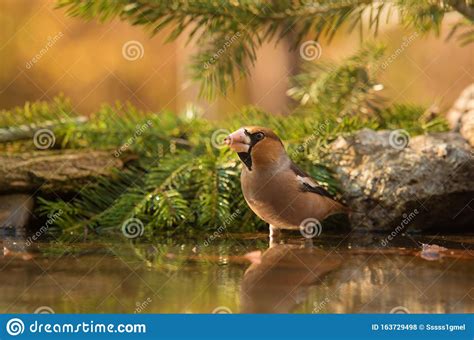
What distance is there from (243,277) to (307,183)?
3.18 ft

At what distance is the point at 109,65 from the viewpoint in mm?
9742

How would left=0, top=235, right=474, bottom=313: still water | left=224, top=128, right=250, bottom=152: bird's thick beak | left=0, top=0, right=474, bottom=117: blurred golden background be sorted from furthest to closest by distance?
left=0, top=0, right=474, bottom=117: blurred golden background
left=224, top=128, right=250, bottom=152: bird's thick beak
left=0, top=235, right=474, bottom=313: still water

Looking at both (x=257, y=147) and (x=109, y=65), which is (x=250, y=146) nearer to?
(x=257, y=147)

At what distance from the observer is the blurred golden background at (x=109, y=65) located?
8.26 meters

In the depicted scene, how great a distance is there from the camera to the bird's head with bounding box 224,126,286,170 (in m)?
3.29

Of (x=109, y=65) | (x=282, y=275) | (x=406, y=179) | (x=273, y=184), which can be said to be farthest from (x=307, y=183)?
(x=109, y=65)

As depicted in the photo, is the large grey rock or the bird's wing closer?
the bird's wing

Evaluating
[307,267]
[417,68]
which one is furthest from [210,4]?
[417,68]

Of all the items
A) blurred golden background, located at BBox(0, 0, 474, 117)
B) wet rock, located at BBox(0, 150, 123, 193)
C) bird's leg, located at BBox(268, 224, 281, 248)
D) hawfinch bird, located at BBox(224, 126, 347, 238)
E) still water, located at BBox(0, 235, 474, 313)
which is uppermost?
blurred golden background, located at BBox(0, 0, 474, 117)

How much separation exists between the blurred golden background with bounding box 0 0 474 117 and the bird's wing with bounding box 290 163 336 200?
4.76 meters

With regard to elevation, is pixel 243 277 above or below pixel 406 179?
below

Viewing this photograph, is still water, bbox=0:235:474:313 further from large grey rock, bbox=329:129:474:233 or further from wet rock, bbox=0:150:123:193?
wet rock, bbox=0:150:123:193

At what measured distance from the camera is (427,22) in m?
3.06

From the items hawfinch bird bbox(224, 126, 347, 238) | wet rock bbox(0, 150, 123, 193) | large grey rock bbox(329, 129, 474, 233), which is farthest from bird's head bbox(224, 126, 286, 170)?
wet rock bbox(0, 150, 123, 193)
